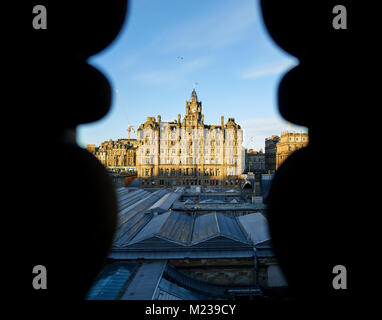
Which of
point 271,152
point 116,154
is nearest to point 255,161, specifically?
point 271,152

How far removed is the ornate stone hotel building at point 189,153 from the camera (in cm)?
4716

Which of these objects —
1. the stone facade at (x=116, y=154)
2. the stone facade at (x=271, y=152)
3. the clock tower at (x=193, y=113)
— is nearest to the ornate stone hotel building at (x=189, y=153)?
the clock tower at (x=193, y=113)

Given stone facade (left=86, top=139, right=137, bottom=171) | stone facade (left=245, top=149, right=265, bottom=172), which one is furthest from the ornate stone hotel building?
stone facade (left=245, top=149, right=265, bottom=172)

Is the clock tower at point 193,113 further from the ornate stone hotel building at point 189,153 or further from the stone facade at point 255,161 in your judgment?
the stone facade at point 255,161

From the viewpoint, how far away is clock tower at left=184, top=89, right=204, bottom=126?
47.5 meters

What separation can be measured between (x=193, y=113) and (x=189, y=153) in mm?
9470

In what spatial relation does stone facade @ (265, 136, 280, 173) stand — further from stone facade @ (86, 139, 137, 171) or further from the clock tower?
Result: stone facade @ (86, 139, 137, 171)

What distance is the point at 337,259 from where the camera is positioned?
1.15m

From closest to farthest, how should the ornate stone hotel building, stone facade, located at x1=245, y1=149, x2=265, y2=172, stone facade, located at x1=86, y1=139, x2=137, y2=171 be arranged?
the ornate stone hotel building < stone facade, located at x1=86, y1=139, x2=137, y2=171 < stone facade, located at x1=245, y1=149, x2=265, y2=172

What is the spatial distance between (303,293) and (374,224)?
0.59 meters

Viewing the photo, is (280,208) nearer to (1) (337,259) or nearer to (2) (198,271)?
Result: (1) (337,259)

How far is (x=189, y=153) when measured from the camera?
4738 centimetres

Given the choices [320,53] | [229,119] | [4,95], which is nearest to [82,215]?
[4,95]

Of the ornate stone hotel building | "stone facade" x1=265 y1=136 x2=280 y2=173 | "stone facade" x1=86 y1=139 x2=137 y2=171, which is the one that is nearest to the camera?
the ornate stone hotel building
